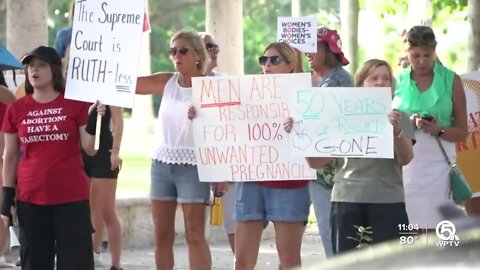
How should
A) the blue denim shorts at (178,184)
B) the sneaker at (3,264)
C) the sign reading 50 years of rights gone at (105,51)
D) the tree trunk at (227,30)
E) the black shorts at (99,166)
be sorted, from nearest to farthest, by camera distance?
the sign reading 50 years of rights gone at (105,51) < the blue denim shorts at (178,184) < the black shorts at (99,166) < the sneaker at (3,264) < the tree trunk at (227,30)

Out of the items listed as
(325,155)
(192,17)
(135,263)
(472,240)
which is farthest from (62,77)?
(192,17)

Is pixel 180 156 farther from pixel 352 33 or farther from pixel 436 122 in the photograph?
pixel 352 33

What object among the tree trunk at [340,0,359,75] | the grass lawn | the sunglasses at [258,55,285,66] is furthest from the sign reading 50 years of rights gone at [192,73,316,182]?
the grass lawn

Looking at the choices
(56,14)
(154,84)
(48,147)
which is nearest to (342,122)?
(154,84)

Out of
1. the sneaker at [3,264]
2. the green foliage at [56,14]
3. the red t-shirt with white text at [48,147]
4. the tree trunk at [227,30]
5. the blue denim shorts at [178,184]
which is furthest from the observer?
the green foliage at [56,14]

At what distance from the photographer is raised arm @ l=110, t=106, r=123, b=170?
894 centimetres

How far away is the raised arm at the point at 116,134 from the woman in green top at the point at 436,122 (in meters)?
2.05

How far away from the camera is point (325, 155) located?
7.80m

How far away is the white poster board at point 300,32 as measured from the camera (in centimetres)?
902

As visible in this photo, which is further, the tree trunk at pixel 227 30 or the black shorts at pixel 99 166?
the tree trunk at pixel 227 30

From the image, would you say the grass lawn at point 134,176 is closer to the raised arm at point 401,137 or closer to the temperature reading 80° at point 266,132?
the temperature reading 80° at point 266,132

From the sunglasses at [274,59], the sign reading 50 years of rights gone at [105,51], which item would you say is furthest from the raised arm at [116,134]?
the sunglasses at [274,59]

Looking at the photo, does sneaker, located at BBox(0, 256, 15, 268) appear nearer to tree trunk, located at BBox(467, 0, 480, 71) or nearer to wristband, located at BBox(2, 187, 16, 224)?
wristband, located at BBox(2, 187, 16, 224)

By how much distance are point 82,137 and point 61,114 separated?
7.8 inches
